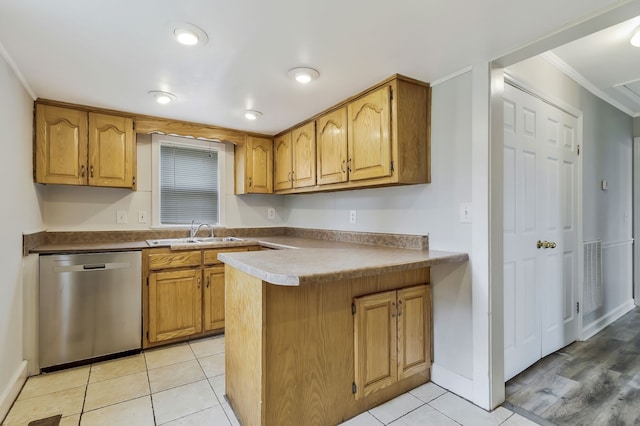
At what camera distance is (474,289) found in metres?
1.96

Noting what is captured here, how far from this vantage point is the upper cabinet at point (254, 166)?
3.62 m

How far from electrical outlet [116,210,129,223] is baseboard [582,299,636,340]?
4583mm

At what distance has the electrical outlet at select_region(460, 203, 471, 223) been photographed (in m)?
2.00

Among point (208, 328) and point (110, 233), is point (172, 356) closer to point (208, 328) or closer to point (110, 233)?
point (208, 328)

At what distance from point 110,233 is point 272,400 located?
8.23 ft

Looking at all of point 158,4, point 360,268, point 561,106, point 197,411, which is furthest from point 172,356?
point 561,106

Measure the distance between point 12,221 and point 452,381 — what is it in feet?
10.0

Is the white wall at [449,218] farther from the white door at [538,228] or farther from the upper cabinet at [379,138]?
the white door at [538,228]

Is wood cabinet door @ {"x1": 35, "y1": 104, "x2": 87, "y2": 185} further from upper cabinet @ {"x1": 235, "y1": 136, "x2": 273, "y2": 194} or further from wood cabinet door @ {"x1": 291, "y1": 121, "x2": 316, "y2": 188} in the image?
wood cabinet door @ {"x1": 291, "y1": 121, "x2": 316, "y2": 188}

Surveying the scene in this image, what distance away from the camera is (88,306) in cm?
247

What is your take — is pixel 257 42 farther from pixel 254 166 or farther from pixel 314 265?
pixel 254 166

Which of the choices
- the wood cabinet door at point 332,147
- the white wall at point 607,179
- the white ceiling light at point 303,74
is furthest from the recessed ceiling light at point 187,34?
the white wall at point 607,179

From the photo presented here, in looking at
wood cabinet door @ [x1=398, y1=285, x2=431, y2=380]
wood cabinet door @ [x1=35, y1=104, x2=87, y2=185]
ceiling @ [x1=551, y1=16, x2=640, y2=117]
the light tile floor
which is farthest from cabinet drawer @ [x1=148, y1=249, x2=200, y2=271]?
ceiling @ [x1=551, y1=16, x2=640, y2=117]

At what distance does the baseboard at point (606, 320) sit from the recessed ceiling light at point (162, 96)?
167 inches
